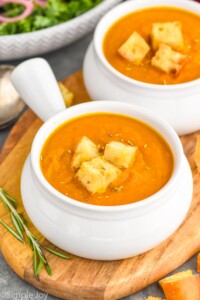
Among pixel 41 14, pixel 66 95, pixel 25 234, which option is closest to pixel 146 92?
pixel 66 95

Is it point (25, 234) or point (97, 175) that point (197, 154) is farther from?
point (25, 234)

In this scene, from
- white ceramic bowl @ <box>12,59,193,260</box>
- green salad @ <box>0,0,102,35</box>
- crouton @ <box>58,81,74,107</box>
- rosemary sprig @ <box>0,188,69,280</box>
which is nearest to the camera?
white ceramic bowl @ <box>12,59,193,260</box>

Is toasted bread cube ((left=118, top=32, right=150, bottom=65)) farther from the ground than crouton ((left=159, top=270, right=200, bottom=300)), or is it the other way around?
toasted bread cube ((left=118, top=32, right=150, bottom=65))

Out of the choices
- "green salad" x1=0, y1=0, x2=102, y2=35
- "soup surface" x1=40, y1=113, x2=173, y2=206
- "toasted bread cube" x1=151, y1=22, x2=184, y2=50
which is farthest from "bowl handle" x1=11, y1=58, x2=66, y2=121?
"green salad" x1=0, y1=0, x2=102, y2=35

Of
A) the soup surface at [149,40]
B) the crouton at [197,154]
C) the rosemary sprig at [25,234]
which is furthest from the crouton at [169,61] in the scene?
the rosemary sprig at [25,234]

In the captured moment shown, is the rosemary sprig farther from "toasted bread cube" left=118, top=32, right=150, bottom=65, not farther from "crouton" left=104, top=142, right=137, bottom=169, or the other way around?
"toasted bread cube" left=118, top=32, right=150, bottom=65
